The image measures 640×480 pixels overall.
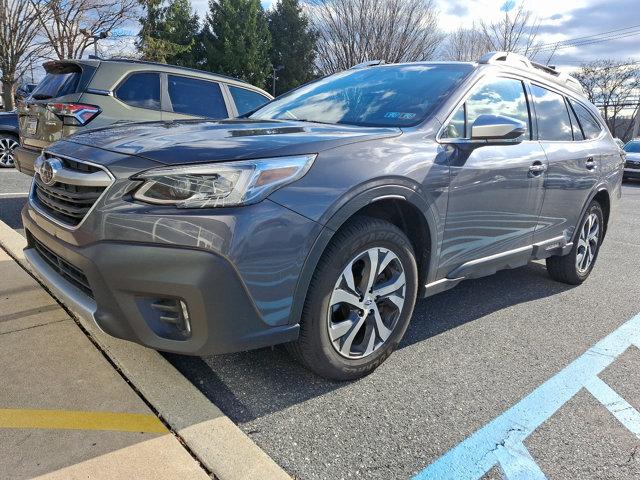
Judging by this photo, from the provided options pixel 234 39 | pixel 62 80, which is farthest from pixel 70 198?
pixel 234 39

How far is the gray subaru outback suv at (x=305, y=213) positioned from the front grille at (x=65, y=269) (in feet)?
0.04

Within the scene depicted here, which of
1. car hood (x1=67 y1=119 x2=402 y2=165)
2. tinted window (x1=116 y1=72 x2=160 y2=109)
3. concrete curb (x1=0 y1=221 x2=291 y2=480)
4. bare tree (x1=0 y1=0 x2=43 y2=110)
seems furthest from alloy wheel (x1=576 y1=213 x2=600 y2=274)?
bare tree (x1=0 y1=0 x2=43 y2=110)

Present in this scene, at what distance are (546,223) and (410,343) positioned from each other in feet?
4.91

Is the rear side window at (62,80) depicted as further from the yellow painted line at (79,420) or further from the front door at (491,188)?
the front door at (491,188)

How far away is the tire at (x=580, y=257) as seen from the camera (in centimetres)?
430

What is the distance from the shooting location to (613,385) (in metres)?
2.72

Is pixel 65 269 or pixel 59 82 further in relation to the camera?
pixel 59 82

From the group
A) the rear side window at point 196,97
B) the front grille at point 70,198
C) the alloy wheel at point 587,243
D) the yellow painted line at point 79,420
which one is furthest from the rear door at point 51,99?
the alloy wheel at point 587,243

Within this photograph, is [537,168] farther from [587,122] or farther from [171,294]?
[171,294]

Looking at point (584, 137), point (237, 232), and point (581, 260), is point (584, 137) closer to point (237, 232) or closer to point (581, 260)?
point (581, 260)

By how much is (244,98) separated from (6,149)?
5119 millimetres

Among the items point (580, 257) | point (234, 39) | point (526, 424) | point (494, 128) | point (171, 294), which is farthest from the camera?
point (234, 39)

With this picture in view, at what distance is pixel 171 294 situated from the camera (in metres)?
1.95

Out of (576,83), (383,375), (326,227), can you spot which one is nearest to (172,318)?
(326,227)
